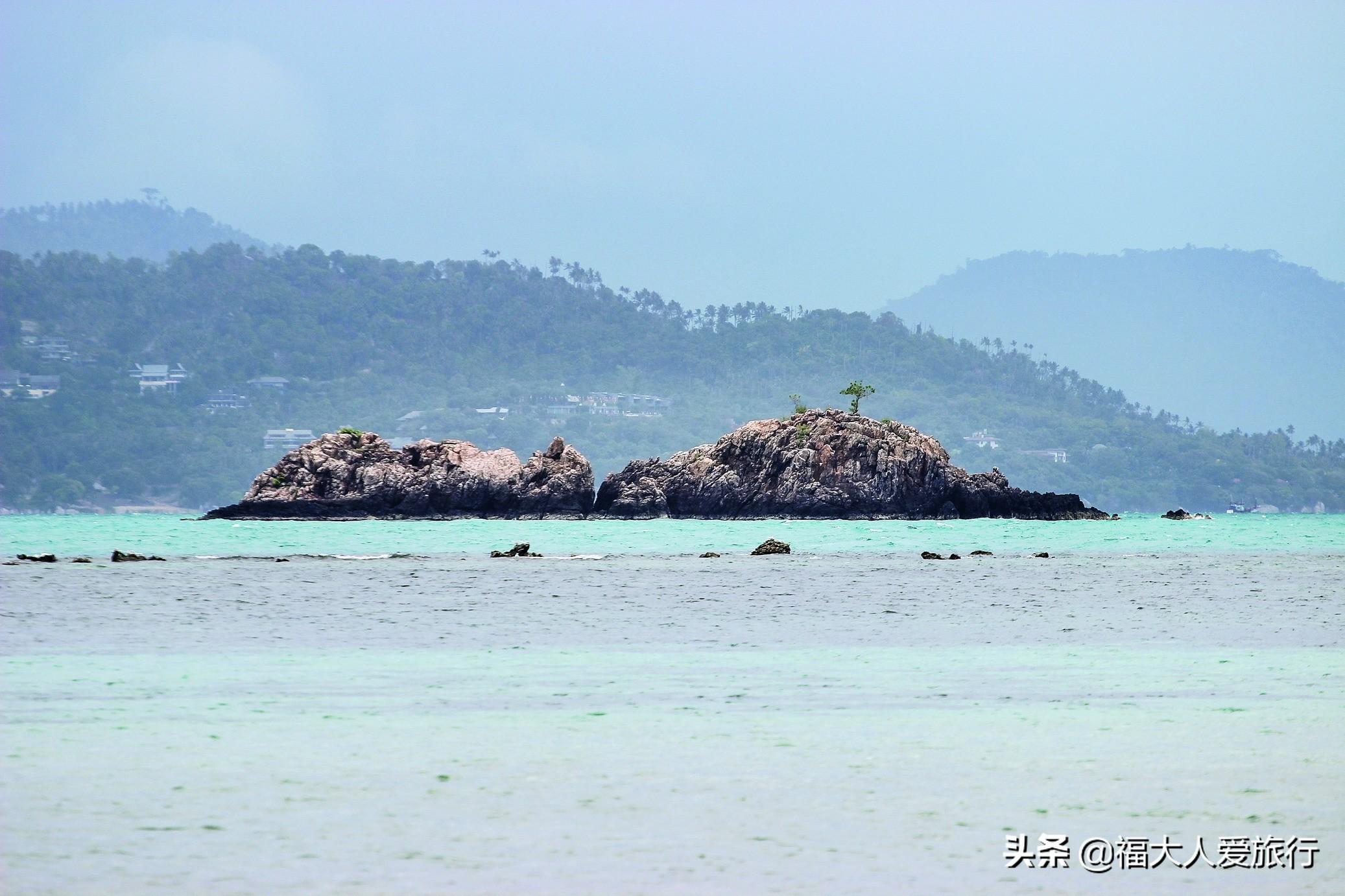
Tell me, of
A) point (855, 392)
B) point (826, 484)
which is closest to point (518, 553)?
point (826, 484)

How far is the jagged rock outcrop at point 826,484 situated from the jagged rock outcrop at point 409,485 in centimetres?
408

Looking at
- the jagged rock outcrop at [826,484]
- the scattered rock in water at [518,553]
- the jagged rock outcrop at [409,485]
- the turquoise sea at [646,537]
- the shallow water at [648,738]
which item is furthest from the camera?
the jagged rock outcrop at [826,484]

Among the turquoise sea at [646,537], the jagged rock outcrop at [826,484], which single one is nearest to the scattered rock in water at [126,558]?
the turquoise sea at [646,537]

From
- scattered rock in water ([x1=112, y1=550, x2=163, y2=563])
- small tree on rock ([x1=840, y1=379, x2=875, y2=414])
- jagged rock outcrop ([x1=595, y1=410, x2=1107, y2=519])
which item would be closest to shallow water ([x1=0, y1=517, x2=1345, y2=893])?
scattered rock in water ([x1=112, y1=550, x2=163, y2=563])

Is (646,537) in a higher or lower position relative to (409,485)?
lower

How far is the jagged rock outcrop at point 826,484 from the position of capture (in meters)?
100

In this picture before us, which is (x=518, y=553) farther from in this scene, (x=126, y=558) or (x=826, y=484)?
(x=826, y=484)

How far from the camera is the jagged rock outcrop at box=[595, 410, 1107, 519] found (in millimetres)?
100188

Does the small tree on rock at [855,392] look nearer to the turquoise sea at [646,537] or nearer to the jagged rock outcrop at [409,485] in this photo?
the turquoise sea at [646,537]

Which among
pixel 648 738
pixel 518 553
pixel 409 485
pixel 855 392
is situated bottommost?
pixel 648 738

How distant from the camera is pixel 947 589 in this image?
106ft

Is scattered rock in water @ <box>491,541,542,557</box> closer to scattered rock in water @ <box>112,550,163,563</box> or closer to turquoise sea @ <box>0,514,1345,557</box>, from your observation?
turquoise sea @ <box>0,514,1345,557</box>

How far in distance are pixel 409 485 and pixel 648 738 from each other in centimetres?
8823

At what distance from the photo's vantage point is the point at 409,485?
99.2 meters
